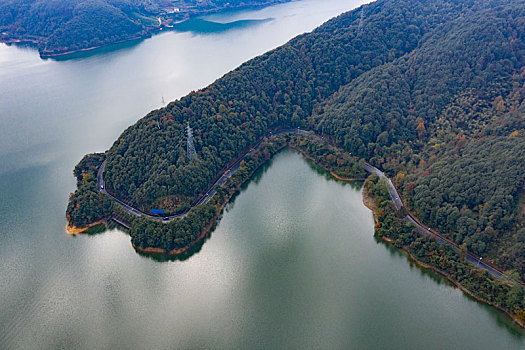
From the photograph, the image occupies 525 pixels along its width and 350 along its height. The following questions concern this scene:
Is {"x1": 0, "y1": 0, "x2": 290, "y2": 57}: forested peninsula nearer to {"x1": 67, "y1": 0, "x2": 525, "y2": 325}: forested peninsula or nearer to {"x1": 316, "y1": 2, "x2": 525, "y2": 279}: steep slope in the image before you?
{"x1": 67, "y1": 0, "x2": 525, "y2": 325}: forested peninsula

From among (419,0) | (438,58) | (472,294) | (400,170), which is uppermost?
(419,0)

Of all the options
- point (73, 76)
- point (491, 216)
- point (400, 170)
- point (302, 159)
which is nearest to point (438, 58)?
point (400, 170)

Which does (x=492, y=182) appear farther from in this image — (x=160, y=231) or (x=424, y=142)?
(x=160, y=231)

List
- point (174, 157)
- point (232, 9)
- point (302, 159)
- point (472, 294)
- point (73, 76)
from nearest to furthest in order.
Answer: point (472, 294) < point (174, 157) < point (302, 159) < point (73, 76) < point (232, 9)

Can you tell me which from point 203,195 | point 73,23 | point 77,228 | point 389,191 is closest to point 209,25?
point 73,23

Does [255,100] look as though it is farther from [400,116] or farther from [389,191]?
[389,191]

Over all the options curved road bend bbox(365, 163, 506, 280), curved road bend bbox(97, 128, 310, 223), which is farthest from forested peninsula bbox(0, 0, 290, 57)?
curved road bend bbox(365, 163, 506, 280)

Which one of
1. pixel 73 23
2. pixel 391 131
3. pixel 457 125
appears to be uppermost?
pixel 73 23
